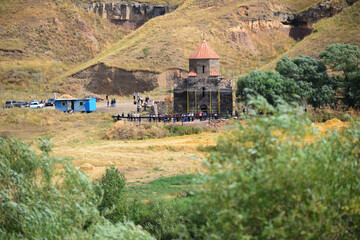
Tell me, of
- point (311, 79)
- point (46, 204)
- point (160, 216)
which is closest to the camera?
point (46, 204)

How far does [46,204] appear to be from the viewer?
15.9m

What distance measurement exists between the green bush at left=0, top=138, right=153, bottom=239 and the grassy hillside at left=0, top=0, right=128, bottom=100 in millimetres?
53384

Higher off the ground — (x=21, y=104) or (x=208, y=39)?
(x=208, y=39)

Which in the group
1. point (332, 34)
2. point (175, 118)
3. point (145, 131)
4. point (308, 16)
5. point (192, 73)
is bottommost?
point (145, 131)

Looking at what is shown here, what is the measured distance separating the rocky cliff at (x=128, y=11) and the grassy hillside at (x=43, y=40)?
340 cm

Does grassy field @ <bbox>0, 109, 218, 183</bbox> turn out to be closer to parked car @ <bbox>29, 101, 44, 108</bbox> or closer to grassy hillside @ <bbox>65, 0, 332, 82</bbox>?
parked car @ <bbox>29, 101, 44, 108</bbox>

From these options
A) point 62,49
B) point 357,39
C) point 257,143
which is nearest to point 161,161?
point 257,143

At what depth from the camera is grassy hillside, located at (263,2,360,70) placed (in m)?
66.7

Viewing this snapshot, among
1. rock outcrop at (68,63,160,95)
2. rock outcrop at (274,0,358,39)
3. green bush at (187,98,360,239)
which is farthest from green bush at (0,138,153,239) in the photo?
rock outcrop at (274,0,358,39)

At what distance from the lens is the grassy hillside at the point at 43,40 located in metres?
73.2

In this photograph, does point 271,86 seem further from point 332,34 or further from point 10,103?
point 10,103

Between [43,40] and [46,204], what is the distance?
75.2 metres

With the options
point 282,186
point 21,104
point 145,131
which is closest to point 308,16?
point 21,104

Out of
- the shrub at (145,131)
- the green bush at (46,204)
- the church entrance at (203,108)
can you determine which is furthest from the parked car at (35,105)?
the green bush at (46,204)
